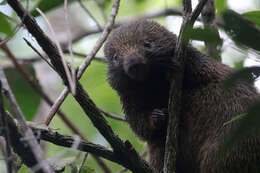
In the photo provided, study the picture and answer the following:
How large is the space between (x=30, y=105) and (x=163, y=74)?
195 cm

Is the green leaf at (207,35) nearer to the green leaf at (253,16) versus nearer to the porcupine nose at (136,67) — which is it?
the green leaf at (253,16)

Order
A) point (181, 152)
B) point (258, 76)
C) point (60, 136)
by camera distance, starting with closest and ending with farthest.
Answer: point (258, 76), point (60, 136), point (181, 152)

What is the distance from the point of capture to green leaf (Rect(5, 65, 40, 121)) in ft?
16.8

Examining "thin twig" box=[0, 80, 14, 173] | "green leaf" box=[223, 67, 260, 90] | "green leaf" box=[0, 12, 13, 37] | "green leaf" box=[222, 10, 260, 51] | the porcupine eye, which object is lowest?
the porcupine eye

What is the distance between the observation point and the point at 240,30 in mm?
1692

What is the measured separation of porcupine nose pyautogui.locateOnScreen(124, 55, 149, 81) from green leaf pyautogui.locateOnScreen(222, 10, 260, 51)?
2.27m

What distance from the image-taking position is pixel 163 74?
4.19 metres

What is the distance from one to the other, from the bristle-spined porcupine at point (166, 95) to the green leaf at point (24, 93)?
120 cm

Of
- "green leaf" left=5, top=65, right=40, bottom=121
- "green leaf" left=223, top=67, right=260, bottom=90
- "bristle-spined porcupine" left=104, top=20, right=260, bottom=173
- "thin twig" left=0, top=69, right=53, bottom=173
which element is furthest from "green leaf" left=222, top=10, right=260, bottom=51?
"green leaf" left=5, top=65, right=40, bottom=121

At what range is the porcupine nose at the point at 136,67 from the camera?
399 cm

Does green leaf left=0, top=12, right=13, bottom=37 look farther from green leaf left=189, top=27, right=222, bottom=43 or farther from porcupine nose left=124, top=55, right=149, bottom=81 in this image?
green leaf left=189, top=27, right=222, bottom=43

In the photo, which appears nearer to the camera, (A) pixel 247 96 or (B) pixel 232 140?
(B) pixel 232 140

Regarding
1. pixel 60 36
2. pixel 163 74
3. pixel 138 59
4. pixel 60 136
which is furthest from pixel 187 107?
pixel 60 36

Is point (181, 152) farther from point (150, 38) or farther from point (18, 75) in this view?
point (18, 75)
